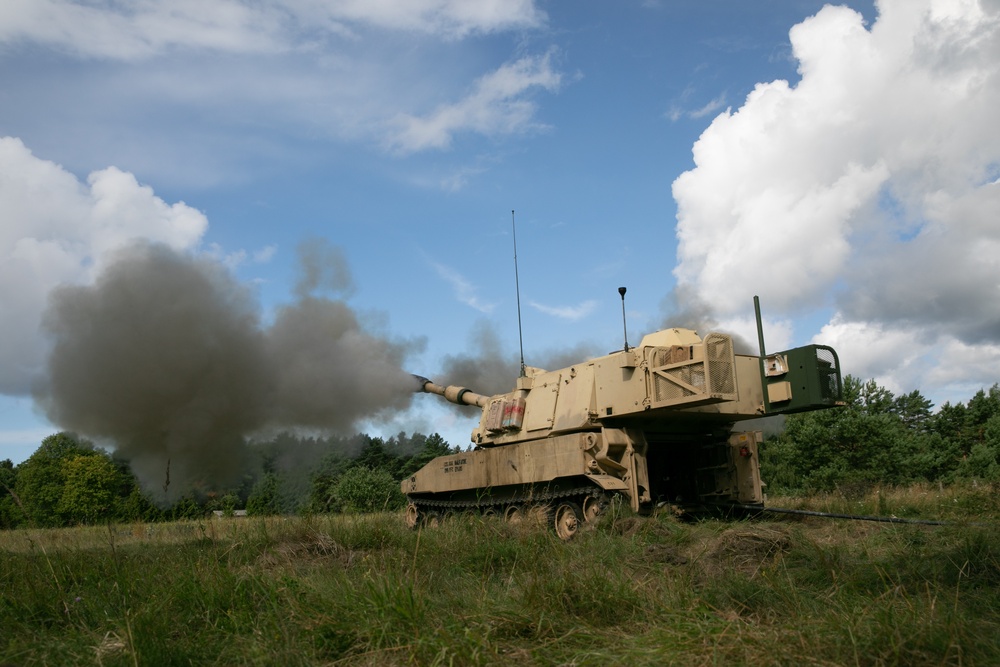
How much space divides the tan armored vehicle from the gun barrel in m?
0.92

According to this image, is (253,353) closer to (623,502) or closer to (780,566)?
(623,502)

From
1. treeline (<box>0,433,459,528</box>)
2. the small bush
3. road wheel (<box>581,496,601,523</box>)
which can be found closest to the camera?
treeline (<box>0,433,459,528</box>)

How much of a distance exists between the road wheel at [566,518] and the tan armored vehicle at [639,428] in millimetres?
30

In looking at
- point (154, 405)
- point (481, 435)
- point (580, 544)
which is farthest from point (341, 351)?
point (580, 544)

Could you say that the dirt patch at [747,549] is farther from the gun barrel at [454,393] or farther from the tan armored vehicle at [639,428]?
the gun barrel at [454,393]

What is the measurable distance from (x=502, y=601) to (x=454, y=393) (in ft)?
37.1

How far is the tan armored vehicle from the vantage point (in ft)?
35.6

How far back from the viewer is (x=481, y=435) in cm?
1430

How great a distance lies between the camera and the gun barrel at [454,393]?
15383 mm

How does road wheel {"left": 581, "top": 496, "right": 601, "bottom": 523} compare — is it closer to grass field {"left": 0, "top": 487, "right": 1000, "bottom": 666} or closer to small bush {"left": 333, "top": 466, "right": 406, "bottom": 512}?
grass field {"left": 0, "top": 487, "right": 1000, "bottom": 666}

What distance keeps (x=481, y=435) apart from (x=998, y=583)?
9590mm

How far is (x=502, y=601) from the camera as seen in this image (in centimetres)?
484

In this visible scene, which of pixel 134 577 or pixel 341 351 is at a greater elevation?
pixel 341 351

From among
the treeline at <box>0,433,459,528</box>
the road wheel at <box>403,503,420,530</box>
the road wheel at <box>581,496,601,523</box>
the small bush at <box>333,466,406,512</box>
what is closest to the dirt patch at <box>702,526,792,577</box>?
the road wheel at <box>581,496,601,523</box>
